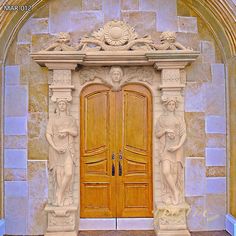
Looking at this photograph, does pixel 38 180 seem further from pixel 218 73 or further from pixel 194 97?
pixel 218 73

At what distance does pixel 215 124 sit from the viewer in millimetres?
3998

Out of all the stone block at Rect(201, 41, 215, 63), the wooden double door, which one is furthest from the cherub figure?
the stone block at Rect(201, 41, 215, 63)

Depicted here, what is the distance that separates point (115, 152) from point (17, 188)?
52.5 inches

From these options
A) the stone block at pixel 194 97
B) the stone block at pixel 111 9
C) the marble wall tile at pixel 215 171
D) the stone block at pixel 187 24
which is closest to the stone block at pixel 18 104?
the stone block at pixel 111 9

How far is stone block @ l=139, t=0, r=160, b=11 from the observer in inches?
158

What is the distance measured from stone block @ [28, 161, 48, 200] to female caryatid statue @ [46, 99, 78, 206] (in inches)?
6.4

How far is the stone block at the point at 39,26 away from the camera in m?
4.00

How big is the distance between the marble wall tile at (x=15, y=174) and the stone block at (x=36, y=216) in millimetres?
303

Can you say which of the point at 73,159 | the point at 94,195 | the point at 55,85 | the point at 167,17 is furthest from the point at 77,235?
the point at 167,17

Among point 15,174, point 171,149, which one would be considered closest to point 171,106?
point 171,149

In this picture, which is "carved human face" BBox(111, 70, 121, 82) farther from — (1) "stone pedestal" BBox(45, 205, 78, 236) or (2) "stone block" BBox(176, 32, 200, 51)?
(1) "stone pedestal" BBox(45, 205, 78, 236)

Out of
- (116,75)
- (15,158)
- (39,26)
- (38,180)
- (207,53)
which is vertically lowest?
(38,180)

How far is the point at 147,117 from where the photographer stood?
4.02 meters

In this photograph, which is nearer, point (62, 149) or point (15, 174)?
point (62, 149)
